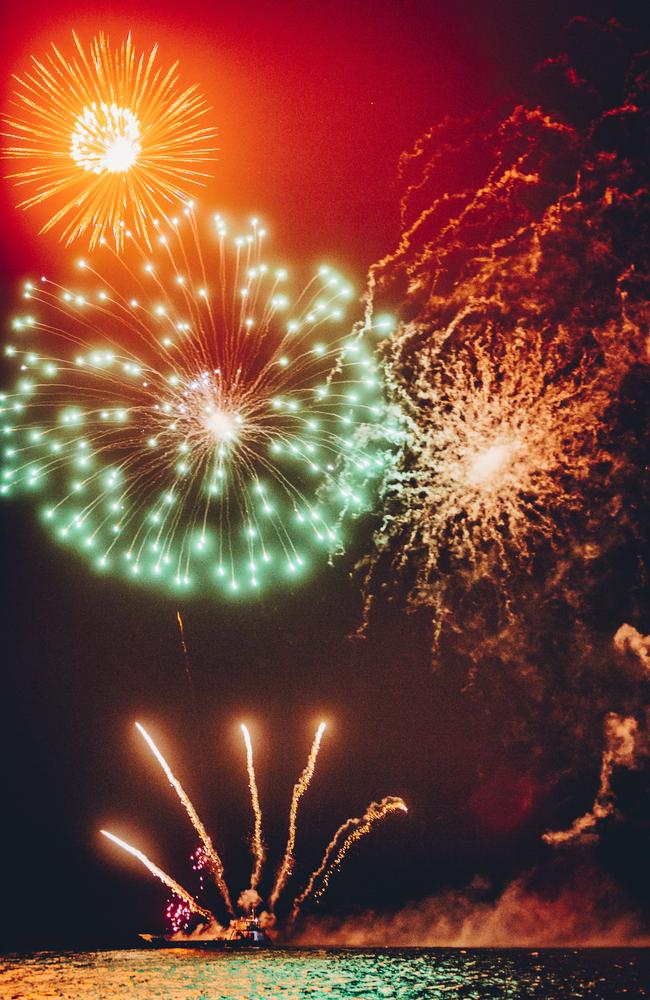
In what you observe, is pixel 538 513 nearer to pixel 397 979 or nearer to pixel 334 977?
pixel 397 979

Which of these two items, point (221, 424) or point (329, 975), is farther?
point (329, 975)

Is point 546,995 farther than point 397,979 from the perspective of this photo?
No

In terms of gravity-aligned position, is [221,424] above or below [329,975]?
above

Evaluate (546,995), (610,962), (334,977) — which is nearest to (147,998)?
(334,977)

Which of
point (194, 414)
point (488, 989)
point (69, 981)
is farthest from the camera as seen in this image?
point (69, 981)

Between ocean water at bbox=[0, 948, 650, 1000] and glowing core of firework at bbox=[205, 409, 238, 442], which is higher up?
glowing core of firework at bbox=[205, 409, 238, 442]

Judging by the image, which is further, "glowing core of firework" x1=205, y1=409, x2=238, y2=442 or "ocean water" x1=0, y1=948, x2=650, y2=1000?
"ocean water" x1=0, y1=948, x2=650, y2=1000

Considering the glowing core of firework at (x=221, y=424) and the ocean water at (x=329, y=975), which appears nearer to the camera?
the glowing core of firework at (x=221, y=424)

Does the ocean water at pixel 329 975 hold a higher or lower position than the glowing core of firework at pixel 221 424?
lower
